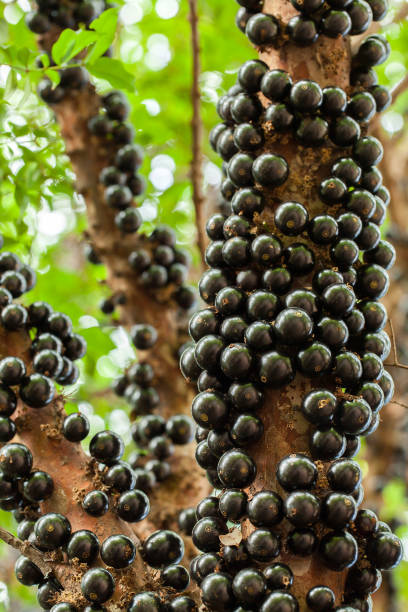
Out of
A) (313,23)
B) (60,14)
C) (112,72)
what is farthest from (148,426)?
(60,14)

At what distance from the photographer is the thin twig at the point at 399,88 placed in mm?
3051

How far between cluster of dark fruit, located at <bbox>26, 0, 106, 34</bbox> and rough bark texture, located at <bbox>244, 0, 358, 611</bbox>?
1053mm

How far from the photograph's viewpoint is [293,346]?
1.63 metres

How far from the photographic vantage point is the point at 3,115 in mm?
2389

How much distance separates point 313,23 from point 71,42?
2.53ft

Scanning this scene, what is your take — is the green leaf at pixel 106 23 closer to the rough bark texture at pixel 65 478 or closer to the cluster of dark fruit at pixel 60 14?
the cluster of dark fruit at pixel 60 14

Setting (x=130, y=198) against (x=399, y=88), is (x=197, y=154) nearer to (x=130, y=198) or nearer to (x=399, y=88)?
(x=130, y=198)

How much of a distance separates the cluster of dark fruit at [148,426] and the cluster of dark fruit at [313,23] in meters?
1.38

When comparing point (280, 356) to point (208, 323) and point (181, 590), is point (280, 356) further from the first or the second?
point (181, 590)

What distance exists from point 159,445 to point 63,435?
80cm

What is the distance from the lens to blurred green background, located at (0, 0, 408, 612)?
8.43 ft

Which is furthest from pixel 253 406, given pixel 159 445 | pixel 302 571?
pixel 159 445

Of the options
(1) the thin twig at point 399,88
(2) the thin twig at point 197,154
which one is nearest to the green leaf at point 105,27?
(2) the thin twig at point 197,154

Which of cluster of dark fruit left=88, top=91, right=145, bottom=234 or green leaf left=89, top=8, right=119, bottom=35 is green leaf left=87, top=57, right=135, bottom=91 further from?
cluster of dark fruit left=88, top=91, right=145, bottom=234
